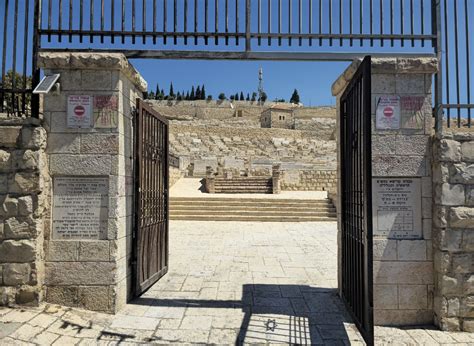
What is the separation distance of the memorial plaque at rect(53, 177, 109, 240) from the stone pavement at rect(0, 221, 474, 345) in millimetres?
919

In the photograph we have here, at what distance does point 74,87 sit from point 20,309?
8.90 ft

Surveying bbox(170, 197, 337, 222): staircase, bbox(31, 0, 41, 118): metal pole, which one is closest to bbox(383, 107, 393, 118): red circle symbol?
bbox(31, 0, 41, 118): metal pole

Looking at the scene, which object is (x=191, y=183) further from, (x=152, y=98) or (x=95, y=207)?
(x=152, y=98)

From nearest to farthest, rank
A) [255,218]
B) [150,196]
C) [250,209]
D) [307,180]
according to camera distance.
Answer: [150,196] → [255,218] → [250,209] → [307,180]

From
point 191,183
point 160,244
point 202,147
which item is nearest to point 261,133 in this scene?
point 202,147

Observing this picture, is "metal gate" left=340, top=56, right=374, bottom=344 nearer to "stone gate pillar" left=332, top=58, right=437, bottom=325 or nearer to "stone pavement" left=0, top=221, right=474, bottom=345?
"stone gate pillar" left=332, top=58, right=437, bottom=325

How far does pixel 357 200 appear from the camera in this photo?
4.20 meters

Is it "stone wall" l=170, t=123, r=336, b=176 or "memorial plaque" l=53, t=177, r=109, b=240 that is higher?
"stone wall" l=170, t=123, r=336, b=176

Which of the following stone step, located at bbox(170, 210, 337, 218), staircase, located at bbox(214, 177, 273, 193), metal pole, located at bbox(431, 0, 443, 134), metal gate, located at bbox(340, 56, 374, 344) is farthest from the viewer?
staircase, located at bbox(214, 177, 273, 193)

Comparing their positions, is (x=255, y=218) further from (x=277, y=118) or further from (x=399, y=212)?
(x=277, y=118)

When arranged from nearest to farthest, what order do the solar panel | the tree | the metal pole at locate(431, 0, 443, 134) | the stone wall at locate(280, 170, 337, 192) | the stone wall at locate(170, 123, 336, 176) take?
1. the solar panel
2. the metal pole at locate(431, 0, 443, 134)
3. the stone wall at locate(280, 170, 337, 192)
4. the stone wall at locate(170, 123, 336, 176)
5. the tree

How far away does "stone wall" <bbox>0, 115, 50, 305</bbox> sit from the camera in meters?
4.32

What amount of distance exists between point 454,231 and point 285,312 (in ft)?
7.25

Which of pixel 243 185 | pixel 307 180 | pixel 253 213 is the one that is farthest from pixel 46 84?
pixel 307 180
